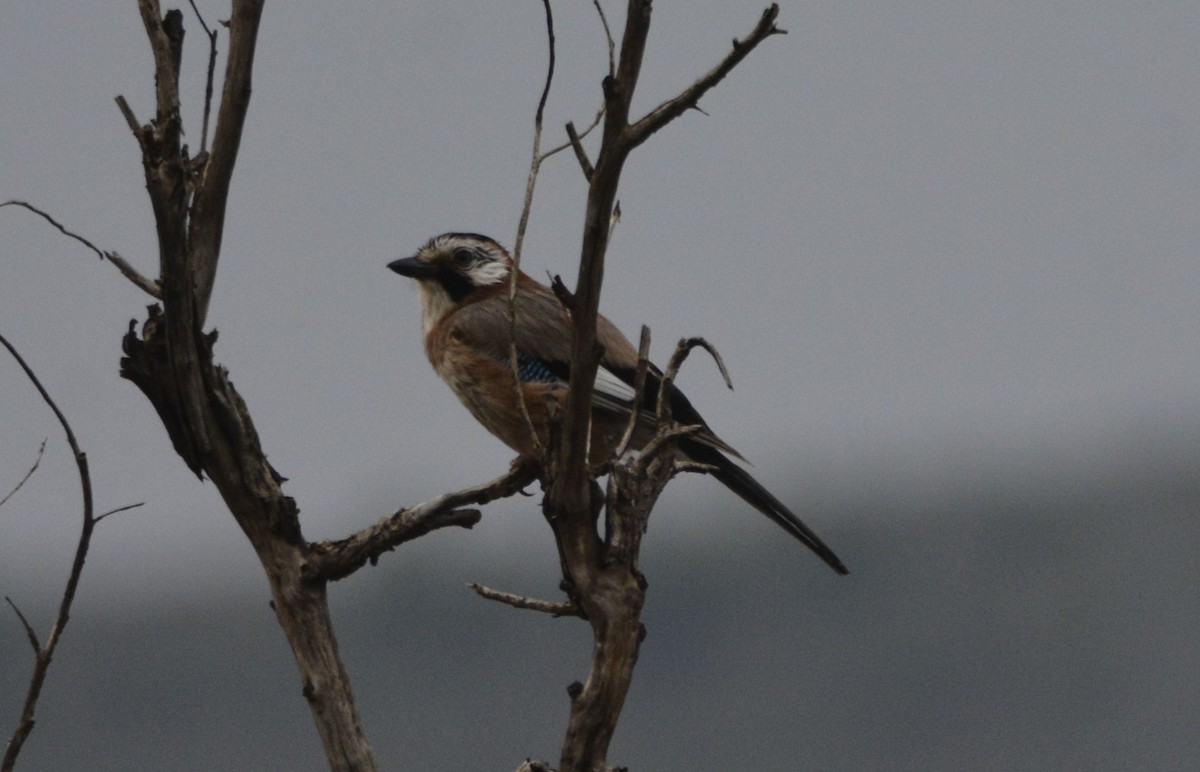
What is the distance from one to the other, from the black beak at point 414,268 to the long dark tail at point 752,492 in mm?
2625

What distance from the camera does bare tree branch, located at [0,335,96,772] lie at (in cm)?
602

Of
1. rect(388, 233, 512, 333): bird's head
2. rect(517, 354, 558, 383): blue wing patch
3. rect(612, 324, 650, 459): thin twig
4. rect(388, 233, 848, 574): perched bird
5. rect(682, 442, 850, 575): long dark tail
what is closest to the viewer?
rect(612, 324, 650, 459): thin twig

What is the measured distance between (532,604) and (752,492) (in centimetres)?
321

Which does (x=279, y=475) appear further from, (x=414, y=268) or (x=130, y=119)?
(x=414, y=268)

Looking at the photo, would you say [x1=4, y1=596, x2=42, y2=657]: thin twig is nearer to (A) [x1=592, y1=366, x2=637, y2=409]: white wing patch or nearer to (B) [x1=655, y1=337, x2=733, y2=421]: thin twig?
(B) [x1=655, y1=337, x2=733, y2=421]: thin twig

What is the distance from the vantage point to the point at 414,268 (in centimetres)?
1199

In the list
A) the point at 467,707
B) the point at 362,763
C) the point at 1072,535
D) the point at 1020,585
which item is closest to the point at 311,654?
the point at 362,763

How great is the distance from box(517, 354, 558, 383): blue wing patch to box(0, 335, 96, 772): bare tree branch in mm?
3890

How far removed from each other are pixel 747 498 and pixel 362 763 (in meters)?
3.67

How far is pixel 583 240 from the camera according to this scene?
5.75m

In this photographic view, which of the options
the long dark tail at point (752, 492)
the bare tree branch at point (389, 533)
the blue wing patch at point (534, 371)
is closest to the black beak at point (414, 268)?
the blue wing patch at point (534, 371)

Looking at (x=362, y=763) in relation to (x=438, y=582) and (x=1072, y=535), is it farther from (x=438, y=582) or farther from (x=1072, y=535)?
(x=1072, y=535)

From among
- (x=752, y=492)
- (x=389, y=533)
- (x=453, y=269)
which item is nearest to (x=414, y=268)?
(x=453, y=269)

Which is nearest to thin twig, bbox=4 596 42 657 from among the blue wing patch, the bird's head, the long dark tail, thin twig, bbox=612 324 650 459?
thin twig, bbox=612 324 650 459
